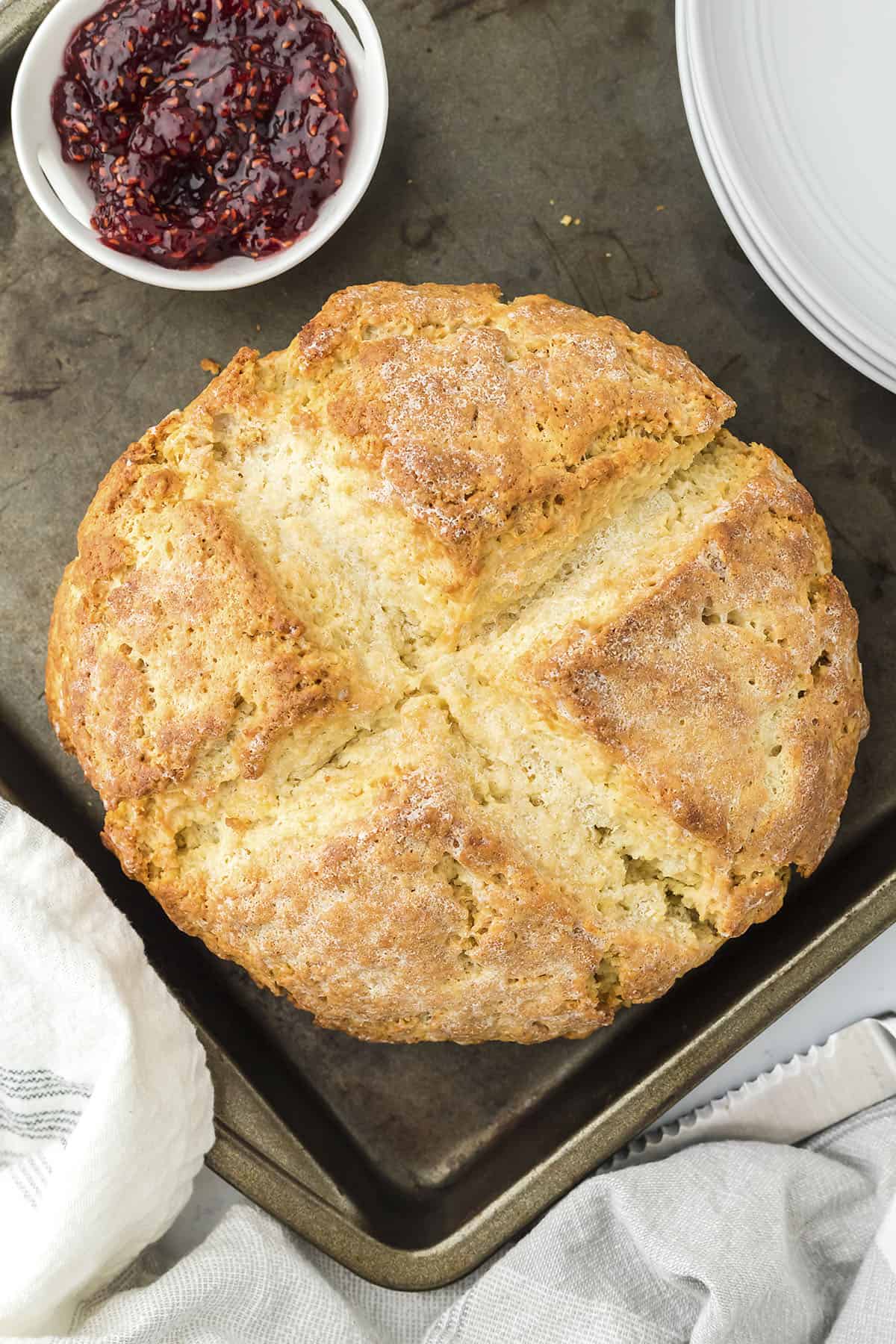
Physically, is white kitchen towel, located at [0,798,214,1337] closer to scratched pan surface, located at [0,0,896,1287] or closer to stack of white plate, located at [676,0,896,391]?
scratched pan surface, located at [0,0,896,1287]


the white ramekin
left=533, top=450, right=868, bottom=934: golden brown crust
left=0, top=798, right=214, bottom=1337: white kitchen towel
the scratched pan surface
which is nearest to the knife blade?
the scratched pan surface

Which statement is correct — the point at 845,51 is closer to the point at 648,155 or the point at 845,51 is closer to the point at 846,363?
the point at 648,155

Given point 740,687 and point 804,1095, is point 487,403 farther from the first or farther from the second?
point 804,1095

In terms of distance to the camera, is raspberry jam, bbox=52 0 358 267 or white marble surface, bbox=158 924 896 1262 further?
white marble surface, bbox=158 924 896 1262

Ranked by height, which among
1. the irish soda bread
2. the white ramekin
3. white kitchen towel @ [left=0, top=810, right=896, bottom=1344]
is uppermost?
the white ramekin

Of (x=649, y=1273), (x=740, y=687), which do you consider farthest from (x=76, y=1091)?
(x=740, y=687)
